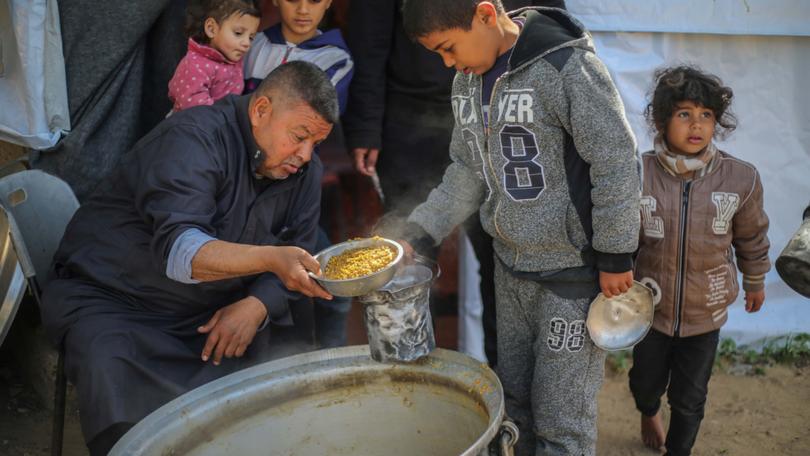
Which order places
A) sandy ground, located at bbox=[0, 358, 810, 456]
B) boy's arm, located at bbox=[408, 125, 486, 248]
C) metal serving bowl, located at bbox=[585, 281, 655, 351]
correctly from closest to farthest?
metal serving bowl, located at bbox=[585, 281, 655, 351]
boy's arm, located at bbox=[408, 125, 486, 248]
sandy ground, located at bbox=[0, 358, 810, 456]

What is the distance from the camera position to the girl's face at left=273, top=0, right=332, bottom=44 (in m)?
3.66

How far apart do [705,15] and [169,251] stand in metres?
2.76

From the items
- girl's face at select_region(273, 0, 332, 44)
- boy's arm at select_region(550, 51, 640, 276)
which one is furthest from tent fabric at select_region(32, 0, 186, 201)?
boy's arm at select_region(550, 51, 640, 276)

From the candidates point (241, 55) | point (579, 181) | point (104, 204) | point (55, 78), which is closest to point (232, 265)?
Answer: point (104, 204)

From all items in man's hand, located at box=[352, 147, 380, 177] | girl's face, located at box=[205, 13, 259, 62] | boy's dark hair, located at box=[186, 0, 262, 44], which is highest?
boy's dark hair, located at box=[186, 0, 262, 44]

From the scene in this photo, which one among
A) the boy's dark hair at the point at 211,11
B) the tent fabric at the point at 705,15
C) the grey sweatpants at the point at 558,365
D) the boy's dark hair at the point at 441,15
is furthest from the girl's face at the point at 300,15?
the grey sweatpants at the point at 558,365

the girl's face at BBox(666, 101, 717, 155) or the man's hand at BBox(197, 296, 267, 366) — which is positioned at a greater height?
the girl's face at BBox(666, 101, 717, 155)

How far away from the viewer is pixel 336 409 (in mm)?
2814

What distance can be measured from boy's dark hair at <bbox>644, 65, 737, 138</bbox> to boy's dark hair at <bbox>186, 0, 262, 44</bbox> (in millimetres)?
1666

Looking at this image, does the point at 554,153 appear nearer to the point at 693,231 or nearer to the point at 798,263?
the point at 693,231

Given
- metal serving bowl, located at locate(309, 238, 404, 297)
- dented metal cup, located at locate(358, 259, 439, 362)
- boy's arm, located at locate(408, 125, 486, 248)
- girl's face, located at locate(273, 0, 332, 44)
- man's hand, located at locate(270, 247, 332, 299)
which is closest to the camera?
metal serving bowl, located at locate(309, 238, 404, 297)

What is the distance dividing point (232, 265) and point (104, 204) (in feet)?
2.54

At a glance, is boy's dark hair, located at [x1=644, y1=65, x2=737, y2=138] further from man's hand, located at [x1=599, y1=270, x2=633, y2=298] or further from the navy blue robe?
the navy blue robe

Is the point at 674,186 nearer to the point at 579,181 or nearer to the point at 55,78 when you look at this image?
the point at 579,181
